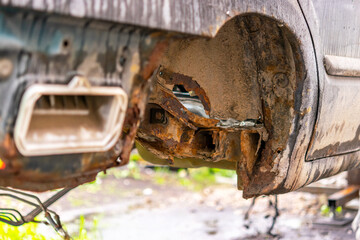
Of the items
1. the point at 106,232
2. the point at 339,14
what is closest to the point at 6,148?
the point at 339,14

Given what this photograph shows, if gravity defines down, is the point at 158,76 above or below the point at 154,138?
above

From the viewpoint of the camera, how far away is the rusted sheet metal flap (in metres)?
1.81

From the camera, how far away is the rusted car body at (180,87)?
95 cm

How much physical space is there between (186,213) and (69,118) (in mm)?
3299

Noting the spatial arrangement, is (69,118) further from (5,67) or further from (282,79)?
(282,79)

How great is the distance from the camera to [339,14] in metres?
1.91

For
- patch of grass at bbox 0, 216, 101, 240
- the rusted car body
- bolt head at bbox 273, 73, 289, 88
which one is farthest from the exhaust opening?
patch of grass at bbox 0, 216, 101, 240

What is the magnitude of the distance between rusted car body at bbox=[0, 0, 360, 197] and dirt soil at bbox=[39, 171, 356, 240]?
1.23 meters

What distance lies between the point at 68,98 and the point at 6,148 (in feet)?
0.61

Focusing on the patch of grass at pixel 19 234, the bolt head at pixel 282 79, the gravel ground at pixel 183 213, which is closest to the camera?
the bolt head at pixel 282 79

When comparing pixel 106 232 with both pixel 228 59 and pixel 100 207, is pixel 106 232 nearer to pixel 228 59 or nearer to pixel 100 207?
pixel 100 207

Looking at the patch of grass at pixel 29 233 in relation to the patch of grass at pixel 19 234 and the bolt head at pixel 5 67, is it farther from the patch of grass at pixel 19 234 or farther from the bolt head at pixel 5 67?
the bolt head at pixel 5 67

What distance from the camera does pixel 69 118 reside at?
1.05 metres

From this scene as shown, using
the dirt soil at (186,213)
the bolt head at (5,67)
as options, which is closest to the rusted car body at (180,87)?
the bolt head at (5,67)
